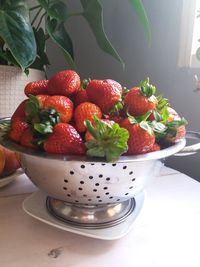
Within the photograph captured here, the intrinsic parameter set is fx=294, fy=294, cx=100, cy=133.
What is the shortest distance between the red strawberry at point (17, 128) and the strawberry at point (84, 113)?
8 centimetres

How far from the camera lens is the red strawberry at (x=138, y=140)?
0.39m

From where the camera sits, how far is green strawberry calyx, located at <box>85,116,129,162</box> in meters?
0.34

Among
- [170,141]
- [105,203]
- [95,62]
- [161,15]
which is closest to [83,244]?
[105,203]

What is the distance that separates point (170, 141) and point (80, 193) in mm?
156

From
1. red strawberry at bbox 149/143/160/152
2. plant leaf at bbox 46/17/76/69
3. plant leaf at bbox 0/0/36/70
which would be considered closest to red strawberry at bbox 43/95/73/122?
red strawberry at bbox 149/143/160/152

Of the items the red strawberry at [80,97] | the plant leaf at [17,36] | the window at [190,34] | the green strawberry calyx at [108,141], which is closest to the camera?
the green strawberry calyx at [108,141]

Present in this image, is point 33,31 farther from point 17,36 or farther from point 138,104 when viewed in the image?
point 138,104

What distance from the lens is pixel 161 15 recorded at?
2.93ft

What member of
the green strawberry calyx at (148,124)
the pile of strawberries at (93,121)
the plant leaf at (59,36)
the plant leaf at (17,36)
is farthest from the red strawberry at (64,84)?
the plant leaf at (59,36)

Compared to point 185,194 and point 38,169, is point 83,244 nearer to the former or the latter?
point 38,169

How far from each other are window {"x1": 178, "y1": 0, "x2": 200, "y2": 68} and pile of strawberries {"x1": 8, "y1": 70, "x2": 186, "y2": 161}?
1.31ft

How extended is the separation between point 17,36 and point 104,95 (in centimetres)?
35

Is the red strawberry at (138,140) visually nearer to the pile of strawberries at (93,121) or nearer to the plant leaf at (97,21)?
the pile of strawberries at (93,121)

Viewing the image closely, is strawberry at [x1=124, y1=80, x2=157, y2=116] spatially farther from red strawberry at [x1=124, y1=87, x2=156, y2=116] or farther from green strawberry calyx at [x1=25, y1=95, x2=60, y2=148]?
green strawberry calyx at [x1=25, y1=95, x2=60, y2=148]
